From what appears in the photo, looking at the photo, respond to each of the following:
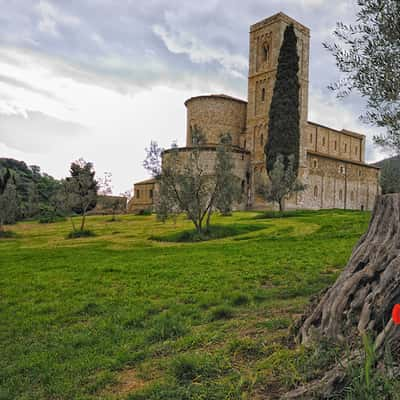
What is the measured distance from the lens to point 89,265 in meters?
13.0

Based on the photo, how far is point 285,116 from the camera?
1598 inches

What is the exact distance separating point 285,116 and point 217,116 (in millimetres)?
12773

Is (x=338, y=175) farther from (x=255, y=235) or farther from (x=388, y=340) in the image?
(x=388, y=340)

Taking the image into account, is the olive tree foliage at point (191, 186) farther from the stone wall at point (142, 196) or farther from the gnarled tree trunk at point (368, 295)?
the stone wall at point (142, 196)

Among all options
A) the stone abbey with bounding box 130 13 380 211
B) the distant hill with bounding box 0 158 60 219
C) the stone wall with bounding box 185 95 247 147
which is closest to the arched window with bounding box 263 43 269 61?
the stone abbey with bounding box 130 13 380 211

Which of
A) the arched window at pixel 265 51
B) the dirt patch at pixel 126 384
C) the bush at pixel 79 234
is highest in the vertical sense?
the arched window at pixel 265 51

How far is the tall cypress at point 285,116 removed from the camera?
133 ft

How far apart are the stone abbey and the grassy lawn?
110 ft

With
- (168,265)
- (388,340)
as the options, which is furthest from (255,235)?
(388,340)

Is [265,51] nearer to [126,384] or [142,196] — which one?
[142,196]

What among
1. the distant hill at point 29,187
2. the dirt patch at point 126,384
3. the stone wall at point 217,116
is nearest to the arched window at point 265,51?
the stone wall at point 217,116

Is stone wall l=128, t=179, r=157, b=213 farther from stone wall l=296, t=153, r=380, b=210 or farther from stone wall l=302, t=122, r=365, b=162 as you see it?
stone wall l=302, t=122, r=365, b=162

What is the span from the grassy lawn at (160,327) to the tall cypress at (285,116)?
28878mm

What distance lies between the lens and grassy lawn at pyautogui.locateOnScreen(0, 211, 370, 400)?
12.5 ft
